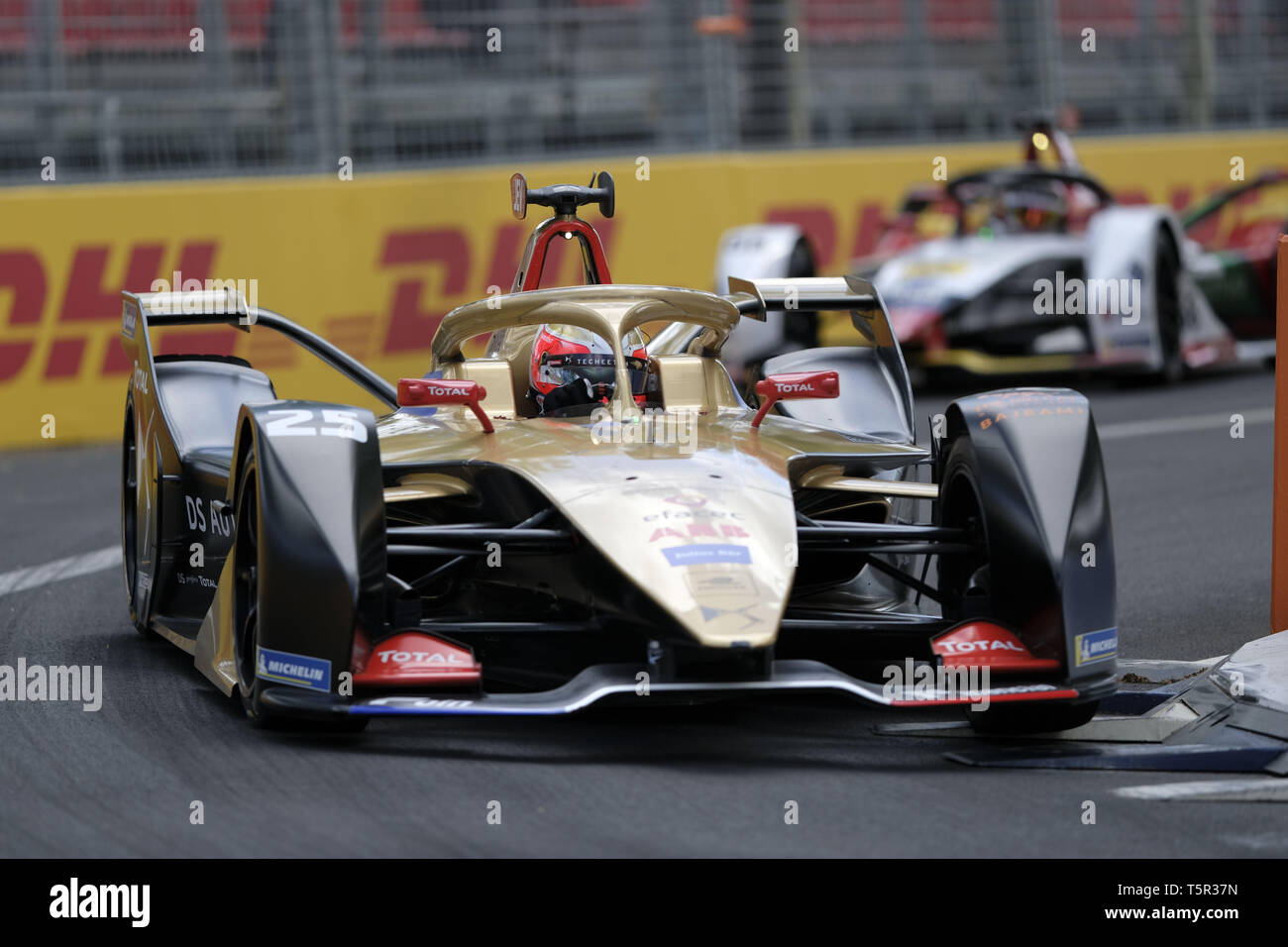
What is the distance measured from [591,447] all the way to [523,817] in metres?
1.32

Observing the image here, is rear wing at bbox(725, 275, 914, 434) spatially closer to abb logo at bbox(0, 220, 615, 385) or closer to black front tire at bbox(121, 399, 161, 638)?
black front tire at bbox(121, 399, 161, 638)

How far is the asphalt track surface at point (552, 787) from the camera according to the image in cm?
412

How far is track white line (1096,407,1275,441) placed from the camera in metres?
11.7

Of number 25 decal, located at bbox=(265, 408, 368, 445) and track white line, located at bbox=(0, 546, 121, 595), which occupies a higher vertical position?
number 25 decal, located at bbox=(265, 408, 368, 445)

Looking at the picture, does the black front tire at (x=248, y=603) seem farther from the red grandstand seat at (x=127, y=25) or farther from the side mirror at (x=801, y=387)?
the red grandstand seat at (x=127, y=25)

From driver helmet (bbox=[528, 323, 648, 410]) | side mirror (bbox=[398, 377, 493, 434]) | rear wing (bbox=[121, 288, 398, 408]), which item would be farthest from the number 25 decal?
rear wing (bbox=[121, 288, 398, 408])

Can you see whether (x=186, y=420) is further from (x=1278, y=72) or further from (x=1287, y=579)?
(x=1278, y=72)

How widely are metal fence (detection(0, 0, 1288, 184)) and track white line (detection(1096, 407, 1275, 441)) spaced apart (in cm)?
364

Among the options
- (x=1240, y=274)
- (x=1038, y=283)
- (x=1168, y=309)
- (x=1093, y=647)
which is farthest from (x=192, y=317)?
(x=1240, y=274)

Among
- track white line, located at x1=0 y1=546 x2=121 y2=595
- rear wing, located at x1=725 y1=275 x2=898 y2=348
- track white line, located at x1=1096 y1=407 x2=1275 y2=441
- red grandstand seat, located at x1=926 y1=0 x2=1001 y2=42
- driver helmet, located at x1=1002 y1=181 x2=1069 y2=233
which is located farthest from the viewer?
red grandstand seat, located at x1=926 y1=0 x2=1001 y2=42

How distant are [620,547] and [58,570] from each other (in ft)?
13.3

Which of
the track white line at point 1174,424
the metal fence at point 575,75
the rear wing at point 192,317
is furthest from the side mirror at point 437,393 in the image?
the metal fence at point 575,75
